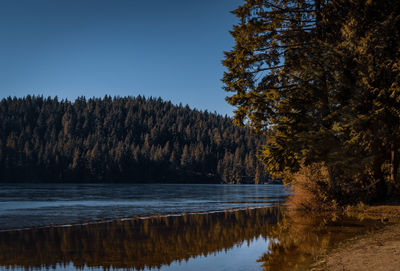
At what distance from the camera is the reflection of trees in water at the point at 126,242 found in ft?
40.1

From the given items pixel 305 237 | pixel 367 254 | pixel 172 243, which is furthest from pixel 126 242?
pixel 367 254

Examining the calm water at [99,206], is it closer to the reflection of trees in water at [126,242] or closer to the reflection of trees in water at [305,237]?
the reflection of trees in water at [126,242]

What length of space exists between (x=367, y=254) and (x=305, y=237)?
4.64 metres

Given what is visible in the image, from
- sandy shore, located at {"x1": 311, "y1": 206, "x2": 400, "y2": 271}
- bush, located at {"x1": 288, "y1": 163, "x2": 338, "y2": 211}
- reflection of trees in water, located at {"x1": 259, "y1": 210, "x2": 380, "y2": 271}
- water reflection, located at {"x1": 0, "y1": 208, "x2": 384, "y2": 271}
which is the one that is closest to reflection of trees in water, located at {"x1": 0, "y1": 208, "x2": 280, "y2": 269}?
water reflection, located at {"x1": 0, "y1": 208, "x2": 384, "y2": 271}

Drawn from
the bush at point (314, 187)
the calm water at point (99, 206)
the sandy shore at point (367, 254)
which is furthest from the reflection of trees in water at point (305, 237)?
the calm water at point (99, 206)

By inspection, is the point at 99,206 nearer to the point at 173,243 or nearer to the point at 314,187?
the point at 314,187

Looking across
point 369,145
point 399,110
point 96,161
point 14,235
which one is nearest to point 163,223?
point 14,235

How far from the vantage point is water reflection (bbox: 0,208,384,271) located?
11.7m

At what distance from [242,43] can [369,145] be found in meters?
7.99

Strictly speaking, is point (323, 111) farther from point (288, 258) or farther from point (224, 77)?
point (288, 258)

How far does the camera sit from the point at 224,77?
71.5 feet

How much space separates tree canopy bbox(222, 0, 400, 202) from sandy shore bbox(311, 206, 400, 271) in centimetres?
545

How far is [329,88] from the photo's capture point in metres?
19.9

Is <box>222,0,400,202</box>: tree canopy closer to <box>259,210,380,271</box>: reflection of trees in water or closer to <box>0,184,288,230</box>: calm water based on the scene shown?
<box>259,210,380,271</box>: reflection of trees in water
